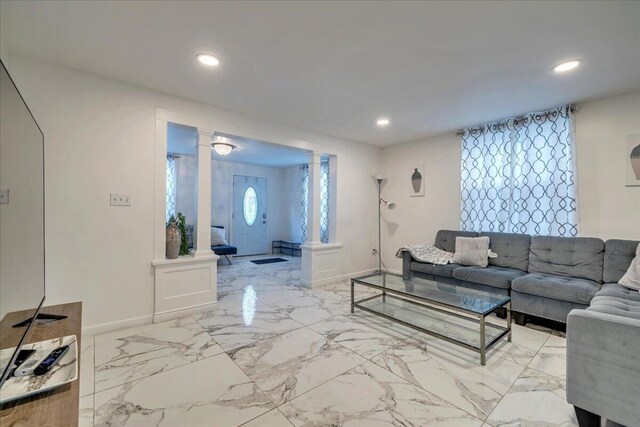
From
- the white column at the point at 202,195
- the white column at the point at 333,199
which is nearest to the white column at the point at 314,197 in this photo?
the white column at the point at 333,199

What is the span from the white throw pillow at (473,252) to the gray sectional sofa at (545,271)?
0.34ft

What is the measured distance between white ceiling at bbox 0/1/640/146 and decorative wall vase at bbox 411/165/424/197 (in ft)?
5.03

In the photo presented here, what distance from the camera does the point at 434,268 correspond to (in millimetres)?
3500

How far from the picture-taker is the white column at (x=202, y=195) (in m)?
3.14

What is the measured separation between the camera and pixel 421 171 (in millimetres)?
4570

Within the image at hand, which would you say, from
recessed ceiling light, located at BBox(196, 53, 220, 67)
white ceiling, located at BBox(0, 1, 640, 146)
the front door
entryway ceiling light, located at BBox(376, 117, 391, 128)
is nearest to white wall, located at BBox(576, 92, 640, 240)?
white ceiling, located at BBox(0, 1, 640, 146)

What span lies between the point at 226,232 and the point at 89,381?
5180 millimetres

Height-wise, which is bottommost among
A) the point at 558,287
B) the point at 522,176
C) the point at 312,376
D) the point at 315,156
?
the point at 312,376

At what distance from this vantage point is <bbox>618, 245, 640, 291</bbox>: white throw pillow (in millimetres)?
2357

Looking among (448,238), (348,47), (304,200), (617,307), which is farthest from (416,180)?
(304,200)

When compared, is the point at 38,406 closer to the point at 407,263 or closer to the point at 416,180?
the point at 407,263

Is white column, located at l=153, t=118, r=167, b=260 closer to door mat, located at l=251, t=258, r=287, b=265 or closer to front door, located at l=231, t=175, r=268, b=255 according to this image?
door mat, located at l=251, t=258, r=287, b=265

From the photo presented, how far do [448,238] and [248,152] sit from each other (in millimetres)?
4001

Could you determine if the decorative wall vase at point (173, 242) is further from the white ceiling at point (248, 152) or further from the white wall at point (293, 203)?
the white wall at point (293, 203)
